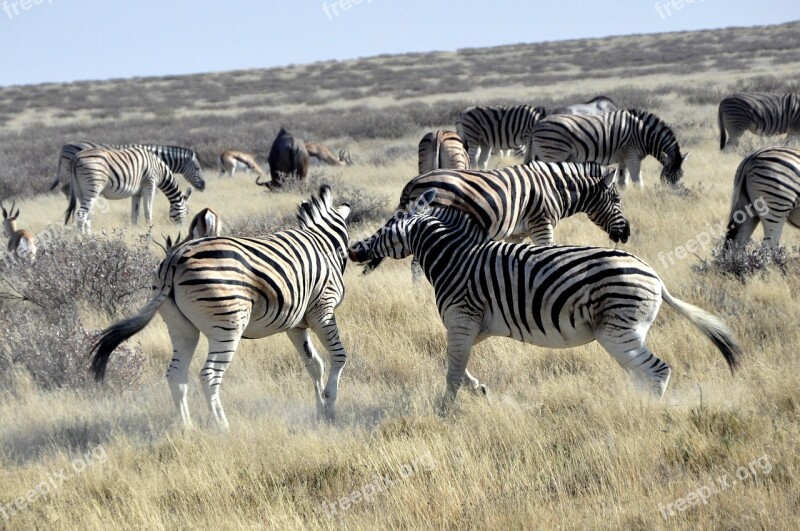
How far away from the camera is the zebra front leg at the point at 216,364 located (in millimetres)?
5449

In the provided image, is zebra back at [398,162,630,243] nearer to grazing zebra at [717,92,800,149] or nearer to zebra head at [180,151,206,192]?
grazing zebra at [717,92,800,149]

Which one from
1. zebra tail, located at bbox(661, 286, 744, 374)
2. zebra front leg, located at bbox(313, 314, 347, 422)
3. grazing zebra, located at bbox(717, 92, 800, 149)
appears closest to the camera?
zebra tail, located at bbox(661, 286, 744, 374)

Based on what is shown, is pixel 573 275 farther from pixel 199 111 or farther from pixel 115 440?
pixel 199 111

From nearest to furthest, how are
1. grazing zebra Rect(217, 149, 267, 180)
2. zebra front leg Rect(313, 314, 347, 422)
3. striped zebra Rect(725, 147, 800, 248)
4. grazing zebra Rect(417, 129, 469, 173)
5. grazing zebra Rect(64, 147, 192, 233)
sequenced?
1. zebra front leg Rect(313, 314, 347, 422)
2. striped zebra Rect(725, 147, 800, 248)
3. grazing zebra Rect(417, 129, 469, 173)
4. grazing zebra Rect(64, 147, 192, 233)
5. grazing zebra Rect(217, 149, 267, 180)

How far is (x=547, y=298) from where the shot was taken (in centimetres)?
536

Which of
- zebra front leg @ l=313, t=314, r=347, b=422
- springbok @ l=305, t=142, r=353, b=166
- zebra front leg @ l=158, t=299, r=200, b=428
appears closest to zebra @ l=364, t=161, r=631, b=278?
zebra front leg @ l=313, t=314, r=347, b=422

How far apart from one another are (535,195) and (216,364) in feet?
13.8

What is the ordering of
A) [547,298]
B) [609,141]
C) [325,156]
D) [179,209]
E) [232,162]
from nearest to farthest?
1. [547,298]
2. [609,141]
3. [179,209]
4. [325,156]
5. [232,162]

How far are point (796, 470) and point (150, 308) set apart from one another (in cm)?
401

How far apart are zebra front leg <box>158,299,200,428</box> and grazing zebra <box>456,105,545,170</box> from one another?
41.8 ft

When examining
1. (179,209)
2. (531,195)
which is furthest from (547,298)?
(179,209)

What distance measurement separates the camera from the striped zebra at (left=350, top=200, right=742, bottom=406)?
514 cm

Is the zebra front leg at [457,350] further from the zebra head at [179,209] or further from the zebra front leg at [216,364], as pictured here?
the zebra head at [179,209]

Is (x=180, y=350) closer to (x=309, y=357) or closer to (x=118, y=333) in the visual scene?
(x=118, y=333)
